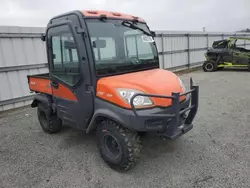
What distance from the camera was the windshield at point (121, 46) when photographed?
104 inches

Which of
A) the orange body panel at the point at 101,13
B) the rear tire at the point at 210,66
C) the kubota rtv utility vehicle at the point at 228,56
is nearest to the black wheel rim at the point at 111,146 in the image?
the orange body panel at the point at 101,13

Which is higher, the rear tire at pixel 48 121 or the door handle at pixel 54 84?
the door handle at pixel 54 84

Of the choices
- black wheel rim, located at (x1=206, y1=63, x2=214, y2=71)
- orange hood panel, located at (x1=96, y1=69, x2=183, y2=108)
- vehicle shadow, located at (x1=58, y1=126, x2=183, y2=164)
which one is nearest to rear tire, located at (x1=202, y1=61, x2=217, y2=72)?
black wheel rim, located at (x1=206, y1=63, x2=214, y2=71)

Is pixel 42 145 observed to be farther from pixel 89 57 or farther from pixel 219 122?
pixel 219 122

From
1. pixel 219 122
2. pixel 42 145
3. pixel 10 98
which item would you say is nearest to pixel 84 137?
pixel 42 145

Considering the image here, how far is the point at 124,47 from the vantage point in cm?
289

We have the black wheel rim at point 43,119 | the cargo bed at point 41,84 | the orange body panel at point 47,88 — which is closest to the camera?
the orange body panel at point 47,88

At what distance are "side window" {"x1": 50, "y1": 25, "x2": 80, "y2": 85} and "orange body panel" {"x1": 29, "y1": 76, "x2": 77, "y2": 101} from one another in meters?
0.17

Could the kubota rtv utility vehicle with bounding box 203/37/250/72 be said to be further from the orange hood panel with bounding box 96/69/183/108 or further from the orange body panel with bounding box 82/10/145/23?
the orange hood panel with bounding box 96/69/183/108

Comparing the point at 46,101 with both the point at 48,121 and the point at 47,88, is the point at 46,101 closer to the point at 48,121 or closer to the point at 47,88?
the point at 47,88

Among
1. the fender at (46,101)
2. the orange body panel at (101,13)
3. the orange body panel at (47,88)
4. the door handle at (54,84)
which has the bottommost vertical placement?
the fender at (46,101)

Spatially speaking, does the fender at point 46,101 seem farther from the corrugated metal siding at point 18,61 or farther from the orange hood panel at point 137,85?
the corrugated metal siding at point 18,61

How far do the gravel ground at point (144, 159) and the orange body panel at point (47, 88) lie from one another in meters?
0.94

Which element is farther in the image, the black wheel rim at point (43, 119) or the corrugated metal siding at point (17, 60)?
the corrugated metal siding at point (17, 60)
